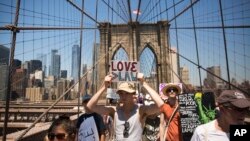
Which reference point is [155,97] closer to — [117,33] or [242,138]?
[242,138]

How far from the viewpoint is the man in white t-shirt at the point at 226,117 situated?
1669mm

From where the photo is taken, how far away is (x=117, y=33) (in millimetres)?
26656

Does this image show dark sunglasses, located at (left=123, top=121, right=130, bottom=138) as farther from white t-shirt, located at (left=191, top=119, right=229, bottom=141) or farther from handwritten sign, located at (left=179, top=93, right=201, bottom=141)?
handwritten sign, located at (left=179, top=93, right=201, bottom=141)

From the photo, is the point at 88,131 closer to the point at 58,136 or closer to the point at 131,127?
the point at 131,127

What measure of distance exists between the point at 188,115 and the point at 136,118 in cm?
187

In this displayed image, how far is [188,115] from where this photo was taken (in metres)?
4.26

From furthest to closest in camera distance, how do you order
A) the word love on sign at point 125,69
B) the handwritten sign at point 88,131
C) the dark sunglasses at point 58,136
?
the word love on sign at point 125,69, the handwritten sign at point 88,131, the dark sunglasses at point 58,136

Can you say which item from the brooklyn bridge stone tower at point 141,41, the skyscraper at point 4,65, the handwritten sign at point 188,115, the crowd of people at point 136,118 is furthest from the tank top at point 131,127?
the brooklyn bridge stone tower at point 141,41

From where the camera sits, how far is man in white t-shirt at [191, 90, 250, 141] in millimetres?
1669

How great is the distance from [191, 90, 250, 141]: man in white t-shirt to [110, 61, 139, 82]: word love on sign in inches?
63.4

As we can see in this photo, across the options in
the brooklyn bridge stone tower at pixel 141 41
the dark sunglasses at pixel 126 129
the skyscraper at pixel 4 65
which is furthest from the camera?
the brooklyn bridge stone tower at pixel 141 41

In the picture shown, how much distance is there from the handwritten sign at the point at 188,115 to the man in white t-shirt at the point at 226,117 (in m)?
2.34

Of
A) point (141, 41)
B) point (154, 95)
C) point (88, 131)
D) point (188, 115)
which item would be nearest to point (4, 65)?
point (188, 115)

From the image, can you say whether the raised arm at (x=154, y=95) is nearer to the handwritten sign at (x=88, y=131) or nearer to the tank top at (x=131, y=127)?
the tank top at (x=131, y=127)
